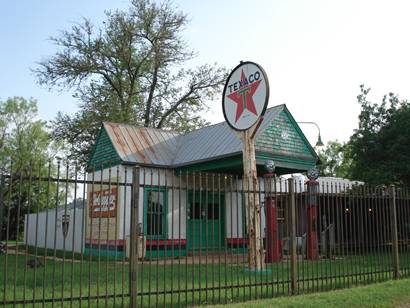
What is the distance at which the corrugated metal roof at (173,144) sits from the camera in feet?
55.6

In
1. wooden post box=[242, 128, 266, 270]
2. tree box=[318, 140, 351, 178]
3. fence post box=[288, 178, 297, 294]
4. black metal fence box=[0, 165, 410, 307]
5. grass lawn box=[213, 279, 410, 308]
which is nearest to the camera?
black metal fence box=[0, 165, 410, 307]

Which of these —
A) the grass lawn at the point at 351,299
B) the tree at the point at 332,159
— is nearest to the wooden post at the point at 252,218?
the grass lawn at the point at 351,299

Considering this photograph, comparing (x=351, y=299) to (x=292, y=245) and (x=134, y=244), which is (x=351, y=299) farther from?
(x=134, y=244)

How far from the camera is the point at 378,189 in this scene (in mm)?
10516

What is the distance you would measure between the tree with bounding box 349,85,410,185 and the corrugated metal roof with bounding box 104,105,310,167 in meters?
4.52

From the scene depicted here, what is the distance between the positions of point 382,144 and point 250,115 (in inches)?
402

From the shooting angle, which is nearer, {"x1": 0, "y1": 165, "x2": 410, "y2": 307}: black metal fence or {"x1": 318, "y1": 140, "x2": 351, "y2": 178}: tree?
{"x1": 0, "y1": 165, "x2": 410, "y2": 307}: black metal fence

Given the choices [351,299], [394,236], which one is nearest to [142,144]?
[394,236]

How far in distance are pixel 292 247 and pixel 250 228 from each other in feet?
7.37

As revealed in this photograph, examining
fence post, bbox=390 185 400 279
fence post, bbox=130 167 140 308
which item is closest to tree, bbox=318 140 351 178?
fence post, bbox=390 185 400 279

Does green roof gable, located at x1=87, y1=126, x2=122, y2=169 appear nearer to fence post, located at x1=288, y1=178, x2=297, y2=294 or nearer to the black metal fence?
the black metal fence

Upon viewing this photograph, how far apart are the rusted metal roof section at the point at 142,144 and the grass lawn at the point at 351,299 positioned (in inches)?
402

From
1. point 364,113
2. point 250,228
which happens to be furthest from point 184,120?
point 250,228

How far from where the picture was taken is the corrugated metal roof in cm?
1694
